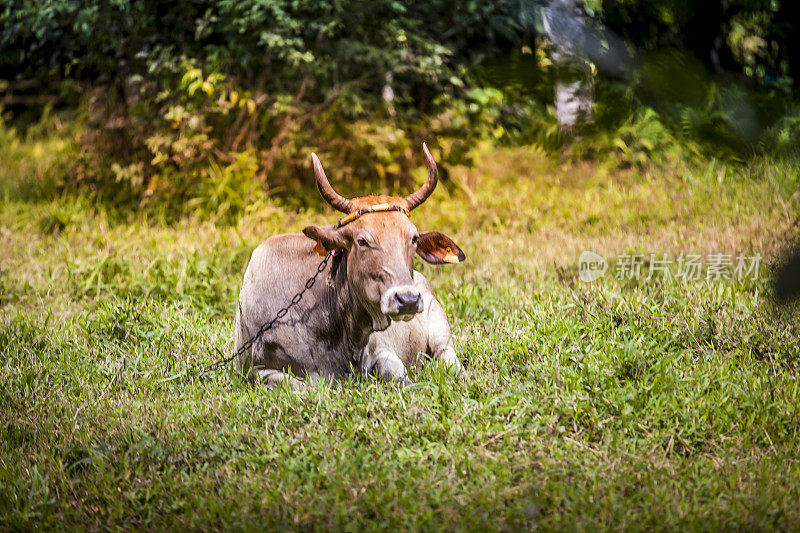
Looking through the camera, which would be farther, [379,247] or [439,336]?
[439,336]

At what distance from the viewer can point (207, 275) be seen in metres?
6.20

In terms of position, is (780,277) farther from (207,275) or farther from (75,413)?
(207,275)

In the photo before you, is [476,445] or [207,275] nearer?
[476,445]

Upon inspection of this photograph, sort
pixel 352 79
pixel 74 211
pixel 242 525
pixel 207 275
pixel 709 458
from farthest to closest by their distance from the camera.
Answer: pixel 352 79
pixel 74 211
pixel 207 275
pixel 709 458
pixel 242 525

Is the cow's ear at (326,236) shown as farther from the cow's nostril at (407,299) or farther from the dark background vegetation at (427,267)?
the dark background vegetation at (427,267)

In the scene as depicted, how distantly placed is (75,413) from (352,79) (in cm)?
581

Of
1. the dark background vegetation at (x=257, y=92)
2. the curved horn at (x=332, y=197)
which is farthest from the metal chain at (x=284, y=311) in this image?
the dark background vegetation at (x=257, y=92)

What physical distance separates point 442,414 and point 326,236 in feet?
3.39

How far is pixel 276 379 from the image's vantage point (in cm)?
400

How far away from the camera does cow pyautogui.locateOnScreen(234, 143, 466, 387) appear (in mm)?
3646

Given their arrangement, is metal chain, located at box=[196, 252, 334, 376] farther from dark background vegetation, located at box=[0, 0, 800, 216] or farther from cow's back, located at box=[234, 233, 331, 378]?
dark background vegetation, located at box=[0, 0, 800, 216]

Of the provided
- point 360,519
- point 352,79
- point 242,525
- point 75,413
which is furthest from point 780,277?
point 352,79

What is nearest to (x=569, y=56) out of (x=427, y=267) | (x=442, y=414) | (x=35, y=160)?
(x=442, y=414)

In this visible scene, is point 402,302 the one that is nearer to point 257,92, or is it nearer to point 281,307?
point 281,307
